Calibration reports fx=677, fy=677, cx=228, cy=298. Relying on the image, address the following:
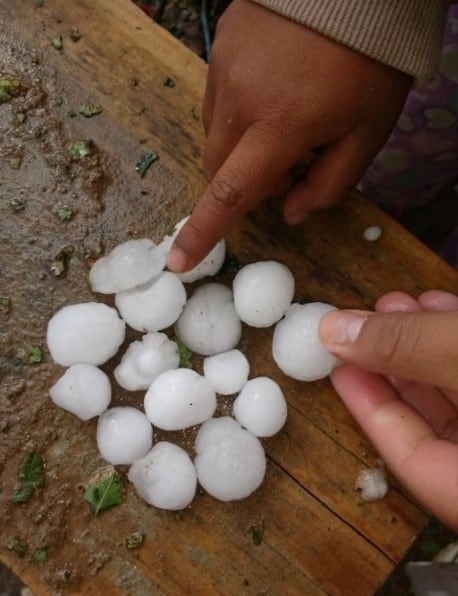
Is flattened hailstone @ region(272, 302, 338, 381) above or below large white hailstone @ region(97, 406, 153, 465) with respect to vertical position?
above

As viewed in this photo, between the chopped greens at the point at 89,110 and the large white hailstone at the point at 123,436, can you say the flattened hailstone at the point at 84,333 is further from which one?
the chopped greens at the point at 89,110

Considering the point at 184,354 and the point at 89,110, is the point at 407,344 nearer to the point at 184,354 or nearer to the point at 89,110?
the point at 184,354

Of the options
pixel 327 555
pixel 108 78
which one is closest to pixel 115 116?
pixel 108 78

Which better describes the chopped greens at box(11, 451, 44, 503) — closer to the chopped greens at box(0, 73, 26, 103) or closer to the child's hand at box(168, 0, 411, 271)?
the child's hand at box(168, 0, 411, 271)

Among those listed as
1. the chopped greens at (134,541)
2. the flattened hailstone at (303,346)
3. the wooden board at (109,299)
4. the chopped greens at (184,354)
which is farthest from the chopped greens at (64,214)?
the chopped greens at (134,541)

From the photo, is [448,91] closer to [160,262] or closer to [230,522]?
[160,262]

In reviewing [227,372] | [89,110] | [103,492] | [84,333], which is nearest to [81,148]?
[89,110]

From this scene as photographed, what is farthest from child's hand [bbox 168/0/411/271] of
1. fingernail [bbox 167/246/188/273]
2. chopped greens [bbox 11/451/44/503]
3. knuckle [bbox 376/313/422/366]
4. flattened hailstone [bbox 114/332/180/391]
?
chopped greens [bbox 11/451/44/503]
